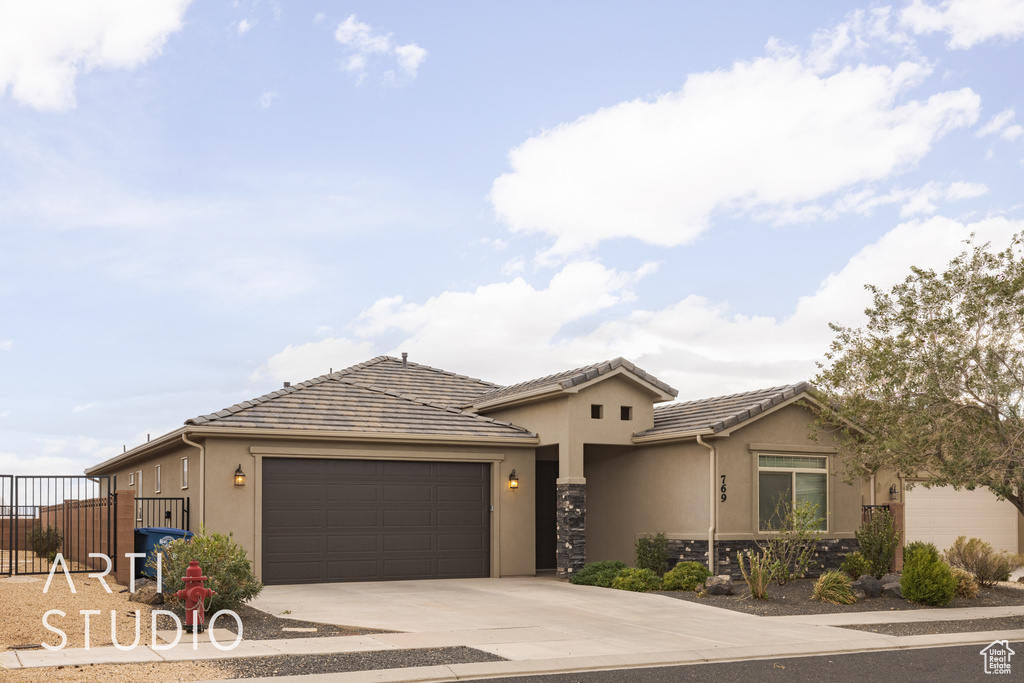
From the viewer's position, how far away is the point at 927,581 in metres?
16.8

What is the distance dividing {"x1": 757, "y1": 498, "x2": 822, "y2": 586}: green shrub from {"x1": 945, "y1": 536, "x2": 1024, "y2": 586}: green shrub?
297 centimetres

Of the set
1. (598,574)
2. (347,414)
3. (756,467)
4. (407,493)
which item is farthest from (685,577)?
(347,414)

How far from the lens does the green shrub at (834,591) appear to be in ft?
55.3

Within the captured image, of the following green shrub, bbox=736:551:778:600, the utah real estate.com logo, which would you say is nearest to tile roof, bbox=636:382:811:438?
green shrub, bbox=736:551:778:600

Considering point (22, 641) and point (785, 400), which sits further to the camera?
point (785, 400)

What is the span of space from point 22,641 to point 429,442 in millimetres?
9887

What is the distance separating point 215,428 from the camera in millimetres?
18062

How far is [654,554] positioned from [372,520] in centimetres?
596

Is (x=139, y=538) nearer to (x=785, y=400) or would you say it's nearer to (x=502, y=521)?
(x=502, y=521)

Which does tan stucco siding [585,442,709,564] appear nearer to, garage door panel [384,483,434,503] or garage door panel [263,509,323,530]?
garage door panel [384,483,434,503]

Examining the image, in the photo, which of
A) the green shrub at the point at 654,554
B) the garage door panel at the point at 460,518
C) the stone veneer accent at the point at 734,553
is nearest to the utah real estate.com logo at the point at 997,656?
the stone veneer accent at the point at 734,553

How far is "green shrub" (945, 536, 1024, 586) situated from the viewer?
19.7 metres

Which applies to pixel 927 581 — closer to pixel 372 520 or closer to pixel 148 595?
pixel 372 520

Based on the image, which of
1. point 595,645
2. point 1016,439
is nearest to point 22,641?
point 595,645
